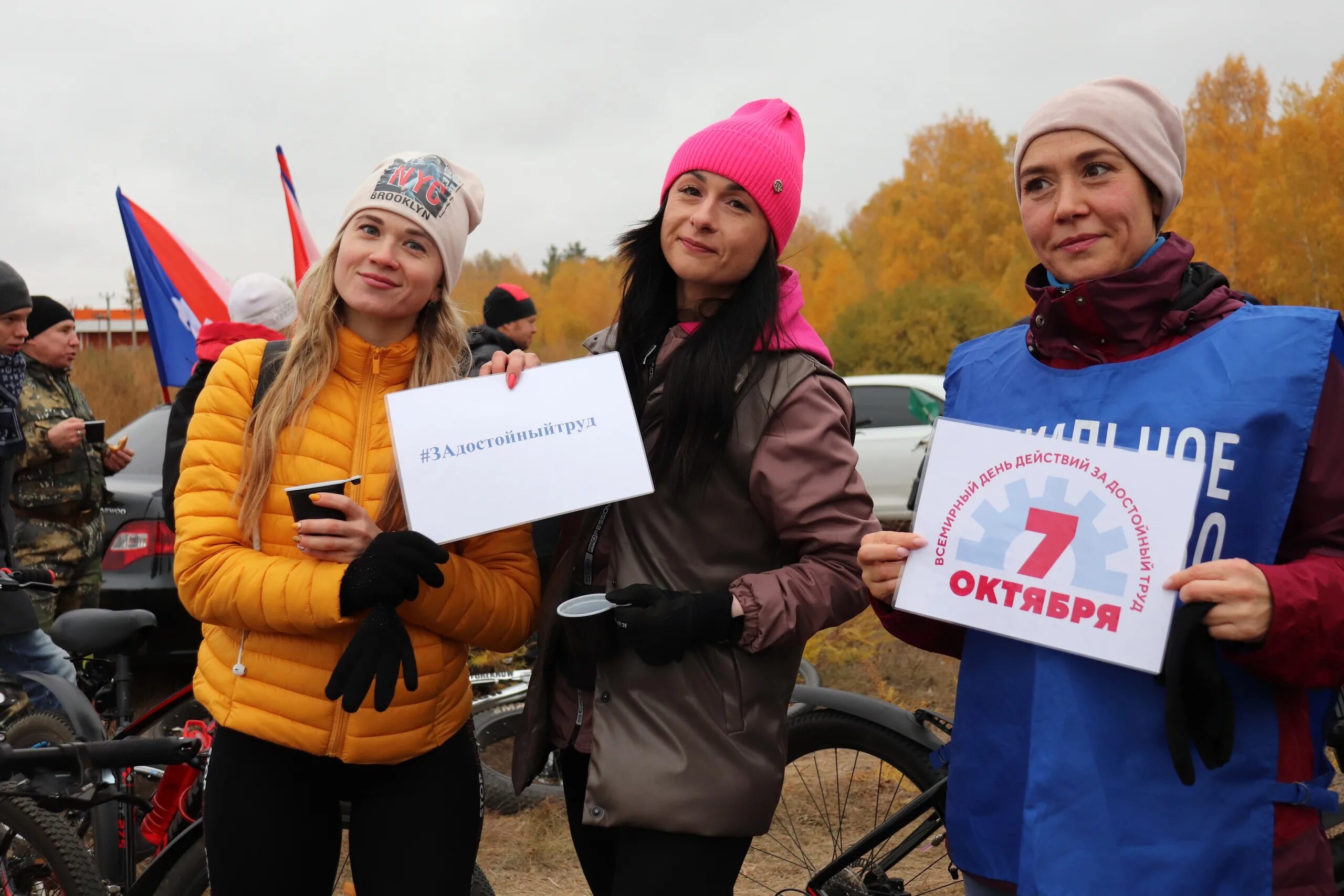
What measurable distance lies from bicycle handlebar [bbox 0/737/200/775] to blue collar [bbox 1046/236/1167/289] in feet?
6.46

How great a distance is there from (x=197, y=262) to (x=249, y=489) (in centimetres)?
596

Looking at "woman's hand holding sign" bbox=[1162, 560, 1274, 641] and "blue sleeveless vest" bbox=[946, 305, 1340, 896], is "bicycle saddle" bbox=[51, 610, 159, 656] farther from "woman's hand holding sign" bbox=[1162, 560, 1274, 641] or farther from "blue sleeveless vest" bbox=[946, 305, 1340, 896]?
"woman's hand holding sign" bbox=[1162, 560, 1274, 641]

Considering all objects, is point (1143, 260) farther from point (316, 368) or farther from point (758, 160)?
point (316, 368)

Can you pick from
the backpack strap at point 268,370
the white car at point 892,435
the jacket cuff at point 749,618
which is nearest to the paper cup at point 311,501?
the backpack strap at point 268,370

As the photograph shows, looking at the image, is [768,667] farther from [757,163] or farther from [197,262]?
[197,262]

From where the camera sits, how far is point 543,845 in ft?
13.7

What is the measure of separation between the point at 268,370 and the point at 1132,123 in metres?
1.60

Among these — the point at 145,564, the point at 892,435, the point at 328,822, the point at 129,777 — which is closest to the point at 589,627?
the point at 328,822

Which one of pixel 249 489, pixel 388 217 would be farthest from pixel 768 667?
pixel 388 217

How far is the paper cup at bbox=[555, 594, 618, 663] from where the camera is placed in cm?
184

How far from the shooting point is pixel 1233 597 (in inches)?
56.5

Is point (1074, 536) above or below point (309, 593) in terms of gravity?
above

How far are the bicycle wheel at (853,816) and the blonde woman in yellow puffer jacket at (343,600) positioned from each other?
801 mm

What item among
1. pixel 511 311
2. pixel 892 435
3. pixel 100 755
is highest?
pixel 511 311
